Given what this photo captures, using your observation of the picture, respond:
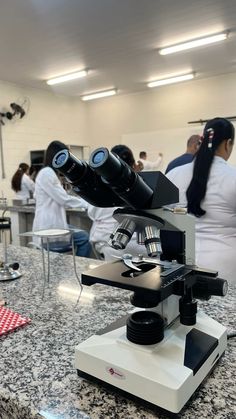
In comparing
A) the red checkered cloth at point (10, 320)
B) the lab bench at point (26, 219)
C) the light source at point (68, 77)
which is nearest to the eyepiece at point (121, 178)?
the red checkered cloth at point (10, 320)

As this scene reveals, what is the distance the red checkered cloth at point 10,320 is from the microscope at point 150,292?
30 centimetres

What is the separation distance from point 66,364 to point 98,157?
1.47ft

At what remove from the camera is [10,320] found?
91 cm

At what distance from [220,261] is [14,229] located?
3.12 m

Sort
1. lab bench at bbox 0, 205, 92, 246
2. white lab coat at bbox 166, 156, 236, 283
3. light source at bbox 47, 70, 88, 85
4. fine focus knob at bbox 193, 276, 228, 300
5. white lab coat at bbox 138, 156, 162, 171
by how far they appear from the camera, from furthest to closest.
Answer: white lab coat at bbox 138, 156, 162, 171, light source at bbox 47, 70, 88, 85, lab bench at bbox 0, 205, 92, 246, white lab coat at bbox 166, 156, 236, 283, fine focus knob at bbox 193, 276, 228, 300

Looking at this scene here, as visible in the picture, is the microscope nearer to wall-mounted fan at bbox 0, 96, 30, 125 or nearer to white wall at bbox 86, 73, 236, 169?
white wall at bbox 86, 73, 236, 169

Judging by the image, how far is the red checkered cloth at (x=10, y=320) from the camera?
2.82ft

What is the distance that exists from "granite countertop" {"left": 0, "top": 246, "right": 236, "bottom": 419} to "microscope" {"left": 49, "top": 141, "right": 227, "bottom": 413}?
29mm

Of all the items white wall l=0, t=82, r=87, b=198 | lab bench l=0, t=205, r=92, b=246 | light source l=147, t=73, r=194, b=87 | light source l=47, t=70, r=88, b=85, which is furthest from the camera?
white wall l=0, t=82, r=87, b=198

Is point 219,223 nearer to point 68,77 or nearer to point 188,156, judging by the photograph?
point 188,156

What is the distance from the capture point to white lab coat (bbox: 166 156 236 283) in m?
1.43

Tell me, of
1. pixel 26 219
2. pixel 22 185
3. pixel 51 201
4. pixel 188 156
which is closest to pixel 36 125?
pixel 22 185

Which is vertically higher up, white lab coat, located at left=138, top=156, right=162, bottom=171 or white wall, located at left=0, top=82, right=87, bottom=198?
white wall, located at left=0, top=82, right=87, bottom=198

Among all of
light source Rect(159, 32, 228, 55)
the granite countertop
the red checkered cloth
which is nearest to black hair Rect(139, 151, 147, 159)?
light source Rect(159, 32, 228, 55)
